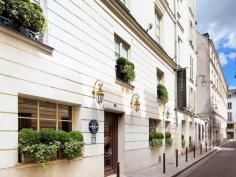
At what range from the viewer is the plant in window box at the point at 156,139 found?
17656 mm

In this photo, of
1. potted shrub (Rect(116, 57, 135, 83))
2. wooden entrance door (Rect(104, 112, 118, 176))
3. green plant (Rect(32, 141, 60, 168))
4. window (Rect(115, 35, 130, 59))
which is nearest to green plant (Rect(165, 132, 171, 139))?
window (Rect(115, 35, 130, 59))

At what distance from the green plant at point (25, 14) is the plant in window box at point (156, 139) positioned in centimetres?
1074

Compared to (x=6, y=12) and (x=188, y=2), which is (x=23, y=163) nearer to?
(x=6, y=12)

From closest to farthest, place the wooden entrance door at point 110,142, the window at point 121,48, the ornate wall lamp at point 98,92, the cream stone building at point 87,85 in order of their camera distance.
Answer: the cream stone building at point 87,85
the ornate wall lamp at point 98,92
the wooden entrance door at point 110,142
the window at point 121,48

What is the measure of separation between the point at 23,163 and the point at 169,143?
1436cm

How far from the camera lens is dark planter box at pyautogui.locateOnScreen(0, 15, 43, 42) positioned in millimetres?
6988

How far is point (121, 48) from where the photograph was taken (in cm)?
1422

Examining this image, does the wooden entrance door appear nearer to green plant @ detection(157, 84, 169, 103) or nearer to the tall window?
green plant @ detection(157, 84, 169, 103)

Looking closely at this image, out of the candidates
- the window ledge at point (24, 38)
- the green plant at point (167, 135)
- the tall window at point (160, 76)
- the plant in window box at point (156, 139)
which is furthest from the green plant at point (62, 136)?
the green plant at point (167, 135)

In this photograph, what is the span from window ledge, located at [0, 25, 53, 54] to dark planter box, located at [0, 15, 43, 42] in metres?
0.14

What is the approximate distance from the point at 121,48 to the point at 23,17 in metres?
7.24

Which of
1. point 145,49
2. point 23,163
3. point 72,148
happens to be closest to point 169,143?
point 145,49

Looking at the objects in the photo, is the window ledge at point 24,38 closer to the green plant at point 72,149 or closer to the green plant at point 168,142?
the green plant at point 72,149

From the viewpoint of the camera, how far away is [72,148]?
905cm
